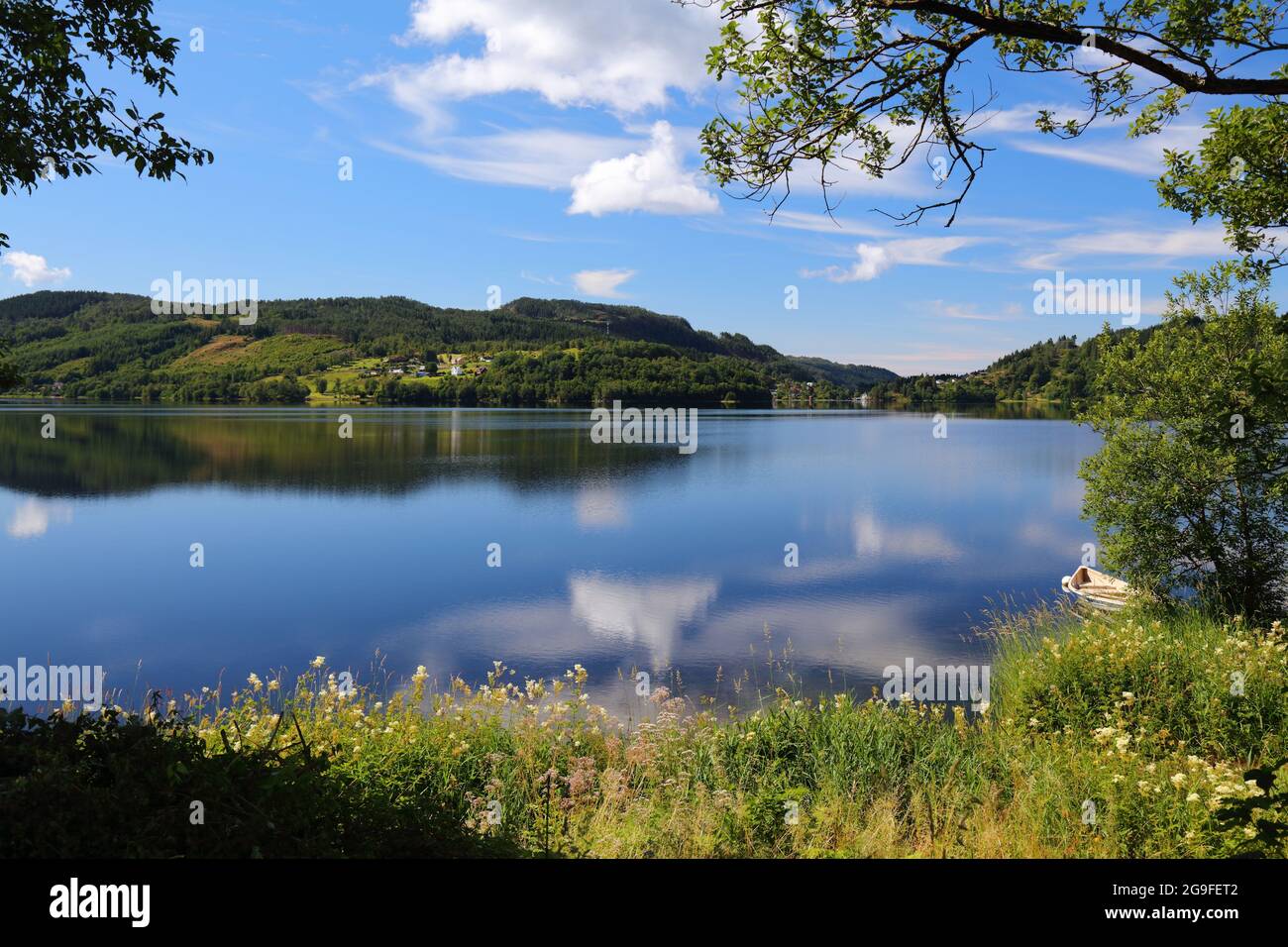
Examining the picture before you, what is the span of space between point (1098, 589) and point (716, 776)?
1738 centimetres

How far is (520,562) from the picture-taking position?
30.1 m

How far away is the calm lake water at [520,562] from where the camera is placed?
1941 centimetres

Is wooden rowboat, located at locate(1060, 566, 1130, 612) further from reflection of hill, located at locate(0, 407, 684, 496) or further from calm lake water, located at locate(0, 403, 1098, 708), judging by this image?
reflection of hill, located at locate(0, 407, 684, 496)

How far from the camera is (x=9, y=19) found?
20.0ft

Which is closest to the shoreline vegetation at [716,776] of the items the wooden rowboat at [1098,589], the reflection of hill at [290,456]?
the wooden rowboat at [1098,589]

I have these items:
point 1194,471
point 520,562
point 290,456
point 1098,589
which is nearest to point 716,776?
point 1194,471

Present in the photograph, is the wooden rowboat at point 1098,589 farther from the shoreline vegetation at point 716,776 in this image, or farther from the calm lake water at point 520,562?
the shoreline vegetation at point 716,776

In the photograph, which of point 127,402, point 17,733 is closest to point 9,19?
point 17,733

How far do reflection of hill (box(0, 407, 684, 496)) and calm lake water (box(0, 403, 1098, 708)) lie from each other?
1.77ft

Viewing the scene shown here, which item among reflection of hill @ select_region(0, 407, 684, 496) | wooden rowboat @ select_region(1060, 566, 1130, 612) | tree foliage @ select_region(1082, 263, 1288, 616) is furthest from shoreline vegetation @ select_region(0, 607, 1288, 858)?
reflection of hill @ select_region(0, 407, 684, 496)

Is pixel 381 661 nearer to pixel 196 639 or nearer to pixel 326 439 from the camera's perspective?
pixel 196 639

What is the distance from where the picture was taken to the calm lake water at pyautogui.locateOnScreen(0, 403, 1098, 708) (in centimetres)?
1941

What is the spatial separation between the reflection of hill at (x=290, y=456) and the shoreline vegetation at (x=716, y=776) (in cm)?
4076

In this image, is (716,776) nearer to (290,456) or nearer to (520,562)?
(520,562)
